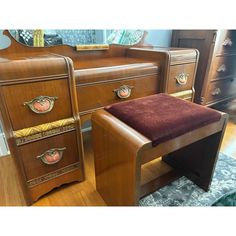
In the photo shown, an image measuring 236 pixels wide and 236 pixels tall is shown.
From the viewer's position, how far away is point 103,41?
133 centimetres

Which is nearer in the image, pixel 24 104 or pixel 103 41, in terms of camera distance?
pixel 24 104

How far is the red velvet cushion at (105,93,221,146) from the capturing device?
632 millimetres

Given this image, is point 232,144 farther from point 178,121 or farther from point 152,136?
point 152,136

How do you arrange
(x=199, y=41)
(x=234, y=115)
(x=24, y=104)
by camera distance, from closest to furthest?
(x=24, y=104), (x=199, y=41), (x=234, y=115)

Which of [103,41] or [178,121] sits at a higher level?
[103,41]

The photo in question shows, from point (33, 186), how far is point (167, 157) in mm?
795

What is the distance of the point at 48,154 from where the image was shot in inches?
34.1

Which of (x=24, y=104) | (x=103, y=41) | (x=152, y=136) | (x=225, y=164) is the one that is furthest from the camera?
(x=103, y=41)

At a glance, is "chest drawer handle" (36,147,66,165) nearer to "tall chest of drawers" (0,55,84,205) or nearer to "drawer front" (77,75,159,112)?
"tall chest of drawers" (0,55,84,205)

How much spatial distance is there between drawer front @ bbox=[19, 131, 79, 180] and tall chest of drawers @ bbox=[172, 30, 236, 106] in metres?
1.17

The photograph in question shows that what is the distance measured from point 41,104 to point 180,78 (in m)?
0.93

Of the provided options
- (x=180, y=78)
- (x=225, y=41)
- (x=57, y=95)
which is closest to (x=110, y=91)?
(x=57, y=95)
